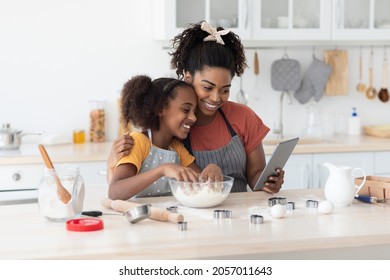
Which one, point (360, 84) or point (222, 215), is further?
point (360, 84)

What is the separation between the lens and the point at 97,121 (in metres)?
4.28

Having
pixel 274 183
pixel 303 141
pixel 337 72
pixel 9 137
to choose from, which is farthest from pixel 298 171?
pixel 9 137

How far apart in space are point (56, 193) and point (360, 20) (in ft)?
9.42

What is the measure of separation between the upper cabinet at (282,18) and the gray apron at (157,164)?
158 cm

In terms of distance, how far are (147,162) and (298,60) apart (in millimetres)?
2272

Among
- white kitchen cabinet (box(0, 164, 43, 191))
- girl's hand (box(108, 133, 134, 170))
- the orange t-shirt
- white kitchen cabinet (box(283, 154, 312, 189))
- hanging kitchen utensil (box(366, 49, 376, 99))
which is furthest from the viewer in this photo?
hanging kitchen utensil (box(366, 49, 376, 99))

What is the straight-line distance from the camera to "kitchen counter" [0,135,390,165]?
3.74 m

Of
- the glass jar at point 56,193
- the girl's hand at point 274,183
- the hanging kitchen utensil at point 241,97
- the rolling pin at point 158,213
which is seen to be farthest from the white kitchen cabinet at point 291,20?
the glass jar at point 56,193

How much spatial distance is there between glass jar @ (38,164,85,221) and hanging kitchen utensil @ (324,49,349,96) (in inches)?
111

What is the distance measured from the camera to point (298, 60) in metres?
4.66

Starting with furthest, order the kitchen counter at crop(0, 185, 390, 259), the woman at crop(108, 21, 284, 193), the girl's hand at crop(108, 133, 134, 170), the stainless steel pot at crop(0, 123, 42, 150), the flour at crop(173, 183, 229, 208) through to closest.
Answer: the stainless steel pot at crop(0, 123, 42, 150) < the woman at crop(108, 21, 284, 193) < the girl's hand at crop(108, 133, 134, 170) < the flour at crop(173, 183, 229, 208) < the kitchen counter at crop(0, 185, 390, 259)

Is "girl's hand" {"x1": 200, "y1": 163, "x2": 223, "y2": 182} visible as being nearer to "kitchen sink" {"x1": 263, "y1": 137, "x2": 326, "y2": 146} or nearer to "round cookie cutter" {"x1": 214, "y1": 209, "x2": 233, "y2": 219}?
"round cookie cutter" {"x1": 214, "y1": 209, "x2": 233, "y2": 219}

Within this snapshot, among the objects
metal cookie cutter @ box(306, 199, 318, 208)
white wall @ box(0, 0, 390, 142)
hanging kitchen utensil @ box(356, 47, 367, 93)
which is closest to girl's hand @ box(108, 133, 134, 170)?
metal cookie cutter @ box(306, 199, 318, 208)

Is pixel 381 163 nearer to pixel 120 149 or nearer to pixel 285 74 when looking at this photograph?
pixel 285 74
